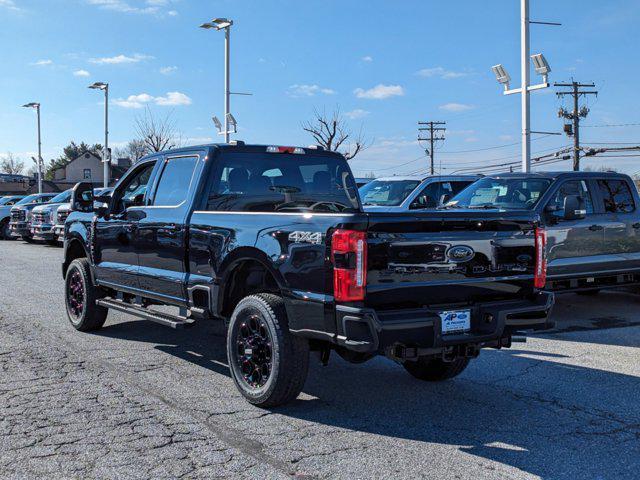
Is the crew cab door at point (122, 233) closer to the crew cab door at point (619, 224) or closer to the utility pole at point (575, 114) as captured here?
the crew cab door at point (619, 224)

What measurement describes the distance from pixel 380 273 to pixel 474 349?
1056mm

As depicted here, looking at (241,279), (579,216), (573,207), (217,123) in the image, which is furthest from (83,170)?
(241,279)

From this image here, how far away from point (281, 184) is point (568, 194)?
16.6 ft

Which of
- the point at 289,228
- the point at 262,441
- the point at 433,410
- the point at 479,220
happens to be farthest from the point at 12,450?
the point at 479,220

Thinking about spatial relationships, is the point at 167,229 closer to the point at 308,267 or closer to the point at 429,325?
the point at 308,267

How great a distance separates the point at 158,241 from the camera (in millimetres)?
6305

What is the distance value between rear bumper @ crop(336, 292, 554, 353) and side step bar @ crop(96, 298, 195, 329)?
2036 millimetres

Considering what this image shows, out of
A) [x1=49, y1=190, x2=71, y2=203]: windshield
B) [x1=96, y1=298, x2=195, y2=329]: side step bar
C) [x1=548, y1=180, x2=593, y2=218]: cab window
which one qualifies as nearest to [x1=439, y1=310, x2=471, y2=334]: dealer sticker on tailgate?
[x1=96, y1=298, x2=195, y2=329]: side step bar

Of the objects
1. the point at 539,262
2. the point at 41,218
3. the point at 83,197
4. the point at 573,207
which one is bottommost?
the point at 539,262

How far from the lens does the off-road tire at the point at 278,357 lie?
188 inches

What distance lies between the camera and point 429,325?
174 inches

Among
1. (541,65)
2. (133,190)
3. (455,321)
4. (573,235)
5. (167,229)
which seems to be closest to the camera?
(455,321)

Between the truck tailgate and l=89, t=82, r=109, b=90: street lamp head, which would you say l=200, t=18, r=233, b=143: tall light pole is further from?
the truck tailgate

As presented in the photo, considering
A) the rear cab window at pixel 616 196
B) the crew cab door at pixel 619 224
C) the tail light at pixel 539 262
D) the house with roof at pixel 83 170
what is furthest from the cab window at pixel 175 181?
the house with roof at pixel 83 170
